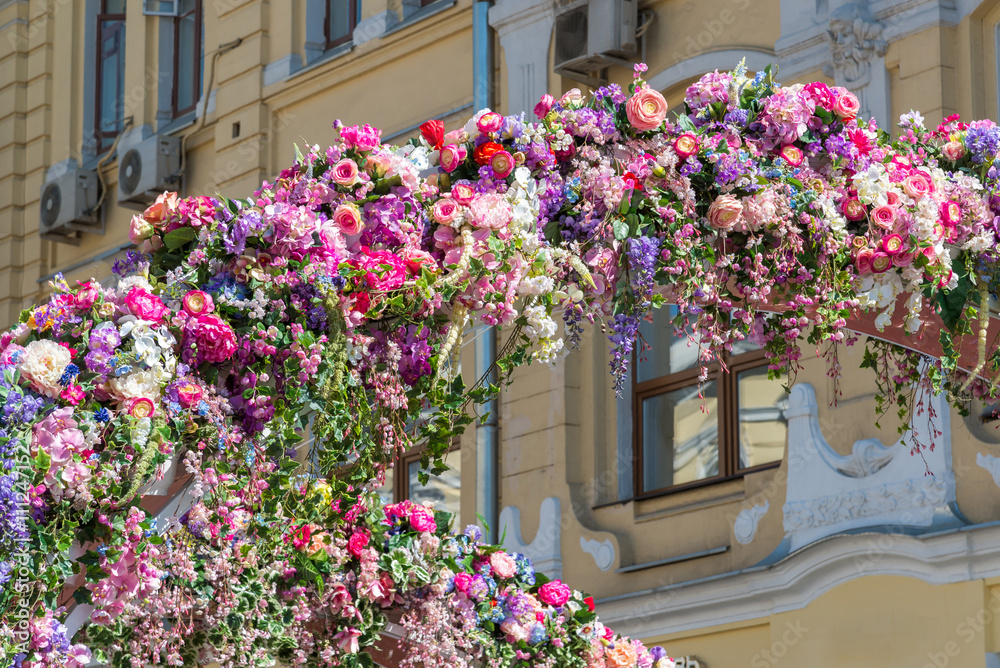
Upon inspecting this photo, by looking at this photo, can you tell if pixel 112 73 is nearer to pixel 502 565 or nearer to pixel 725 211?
pixel 502 565

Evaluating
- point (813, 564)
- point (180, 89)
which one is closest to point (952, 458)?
point (813, 564)

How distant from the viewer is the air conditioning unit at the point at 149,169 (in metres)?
15.6

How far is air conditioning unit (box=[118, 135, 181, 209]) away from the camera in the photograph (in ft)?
51.2

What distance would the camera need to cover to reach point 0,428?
3.93 m

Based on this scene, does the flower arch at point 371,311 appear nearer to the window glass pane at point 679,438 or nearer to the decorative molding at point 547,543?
the window glass pane at point 679,438

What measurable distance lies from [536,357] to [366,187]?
67 centimetres

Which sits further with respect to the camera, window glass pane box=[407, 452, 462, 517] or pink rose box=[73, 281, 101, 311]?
window glass pane box=[407, 452, 462, 517]

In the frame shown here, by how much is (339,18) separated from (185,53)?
2.23m

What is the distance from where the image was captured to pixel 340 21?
14703mm

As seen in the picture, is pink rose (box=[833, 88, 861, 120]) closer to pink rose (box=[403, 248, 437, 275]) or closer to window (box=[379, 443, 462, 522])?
pink rose (box=[403, 248, 437, 275])

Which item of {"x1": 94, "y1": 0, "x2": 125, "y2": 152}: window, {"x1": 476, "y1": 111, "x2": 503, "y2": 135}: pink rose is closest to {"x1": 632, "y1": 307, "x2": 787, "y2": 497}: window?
{"x1": 476, "y1": 111, "x2": 503, "y2": 135}: pink rose

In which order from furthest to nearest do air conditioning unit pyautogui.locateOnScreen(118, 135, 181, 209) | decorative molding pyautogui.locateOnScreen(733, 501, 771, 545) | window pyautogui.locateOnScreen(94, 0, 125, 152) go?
1. window pyautogui.locateOnScreen(94, 0, 125, 152)
2. air conditioning unit pyautogui.locateOnScreen(118, 135, 181, 209)
3. decorative molding pyautogui.locateOnScreen(733, 501, 771, 545)

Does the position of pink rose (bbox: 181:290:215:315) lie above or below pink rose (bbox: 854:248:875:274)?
below

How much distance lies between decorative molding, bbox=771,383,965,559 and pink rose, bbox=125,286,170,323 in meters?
5.47
